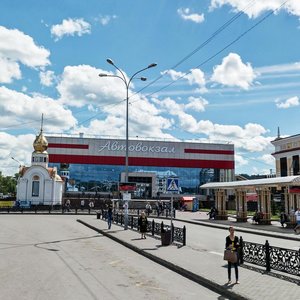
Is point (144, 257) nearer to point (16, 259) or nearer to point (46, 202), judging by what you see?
point (16, 259)

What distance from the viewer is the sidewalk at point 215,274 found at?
8602 mm

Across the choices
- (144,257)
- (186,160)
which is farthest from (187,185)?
(144,257)

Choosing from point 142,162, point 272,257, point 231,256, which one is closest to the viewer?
point 231,256

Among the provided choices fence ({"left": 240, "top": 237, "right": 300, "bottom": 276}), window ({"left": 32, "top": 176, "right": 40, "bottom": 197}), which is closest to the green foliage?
window ({"left": 32, "top": 176, "right": 40, "bottom": 197})

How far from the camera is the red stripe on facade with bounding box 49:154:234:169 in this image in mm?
77875

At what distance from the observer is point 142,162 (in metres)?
80.6

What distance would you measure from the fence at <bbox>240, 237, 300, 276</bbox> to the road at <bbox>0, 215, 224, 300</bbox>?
273 centimetres

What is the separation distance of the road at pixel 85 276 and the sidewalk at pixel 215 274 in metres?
0.30

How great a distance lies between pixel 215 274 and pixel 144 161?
70.1m

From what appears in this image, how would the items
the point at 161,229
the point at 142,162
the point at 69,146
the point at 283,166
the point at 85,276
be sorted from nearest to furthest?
the point at 85,276, the point at 161,229, the point at 283,166, the point at 69,146, the point at 142,162

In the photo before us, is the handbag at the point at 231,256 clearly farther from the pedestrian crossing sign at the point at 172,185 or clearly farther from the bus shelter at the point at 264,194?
the bus shelter at the point at 264,194

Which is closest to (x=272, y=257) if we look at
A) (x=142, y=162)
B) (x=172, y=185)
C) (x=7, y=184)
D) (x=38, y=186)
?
(x=172, y=185)

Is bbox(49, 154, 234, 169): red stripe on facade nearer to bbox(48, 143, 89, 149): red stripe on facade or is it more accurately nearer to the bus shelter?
bbox(48, 143, 89, 149): red stripe on facade

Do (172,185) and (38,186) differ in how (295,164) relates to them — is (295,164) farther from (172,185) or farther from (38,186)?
(172,185)
